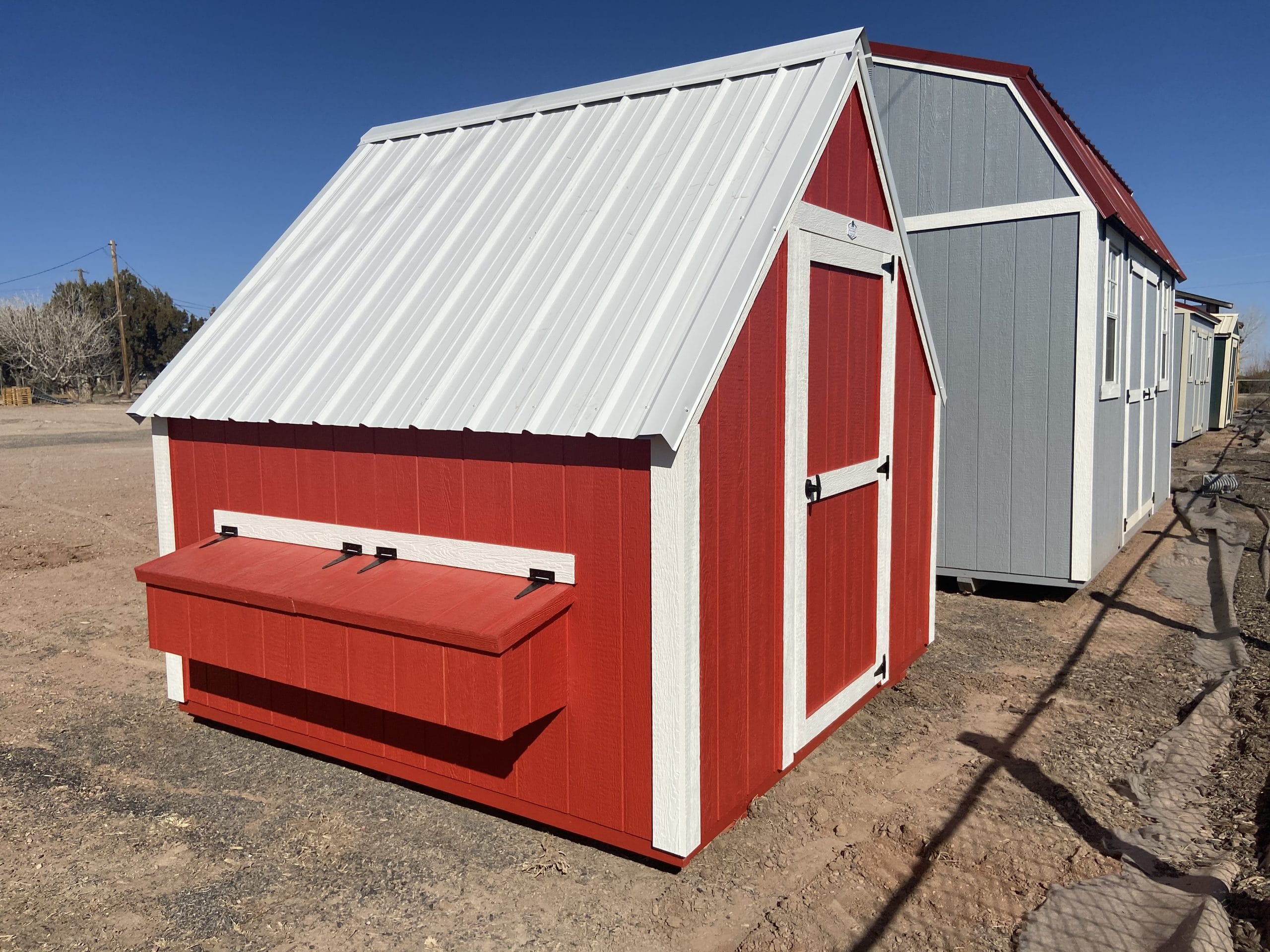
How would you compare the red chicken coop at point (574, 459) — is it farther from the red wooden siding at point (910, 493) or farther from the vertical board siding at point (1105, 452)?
the vertical board siding at point (1105, 452)

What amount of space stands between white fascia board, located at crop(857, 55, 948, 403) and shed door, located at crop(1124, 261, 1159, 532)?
13.4 ft

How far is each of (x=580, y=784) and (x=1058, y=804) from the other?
2246 millimetres

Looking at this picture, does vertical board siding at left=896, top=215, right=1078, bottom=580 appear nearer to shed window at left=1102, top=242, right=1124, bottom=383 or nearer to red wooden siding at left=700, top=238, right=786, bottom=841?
shed window at left=1102, top=242, right=1124, bottom=383

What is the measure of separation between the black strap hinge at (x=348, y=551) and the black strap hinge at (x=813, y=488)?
211 cm

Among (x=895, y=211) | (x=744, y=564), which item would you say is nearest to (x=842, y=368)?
(x=895, y=211)

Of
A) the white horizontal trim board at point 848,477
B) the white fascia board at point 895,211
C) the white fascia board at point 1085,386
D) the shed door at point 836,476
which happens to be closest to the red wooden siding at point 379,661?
the shed door at point 836,476

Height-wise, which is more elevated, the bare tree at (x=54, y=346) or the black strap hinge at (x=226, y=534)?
the bare tree at (x=54, y=346)

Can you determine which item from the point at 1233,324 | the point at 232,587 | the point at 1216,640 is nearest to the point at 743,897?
the point at 232,587

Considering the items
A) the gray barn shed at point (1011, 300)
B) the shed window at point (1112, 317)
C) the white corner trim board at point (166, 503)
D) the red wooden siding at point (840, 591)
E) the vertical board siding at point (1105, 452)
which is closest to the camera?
the red wooden siding at point (840, 591)

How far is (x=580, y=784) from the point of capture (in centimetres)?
383

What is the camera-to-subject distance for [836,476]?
4.73 meters

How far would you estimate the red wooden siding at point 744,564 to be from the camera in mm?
3660

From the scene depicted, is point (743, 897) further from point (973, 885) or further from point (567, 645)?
point (567, 645)

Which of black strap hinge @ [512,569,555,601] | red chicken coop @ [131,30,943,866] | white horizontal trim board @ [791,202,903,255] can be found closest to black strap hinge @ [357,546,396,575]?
red chicken coop @ [131,30,943,866]
